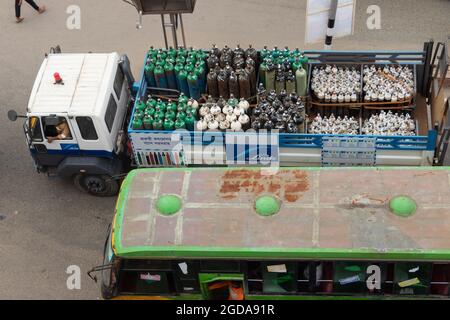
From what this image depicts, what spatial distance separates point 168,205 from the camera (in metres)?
8.82

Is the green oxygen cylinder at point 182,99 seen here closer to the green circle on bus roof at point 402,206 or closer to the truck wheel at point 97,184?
the truck wheel at point 97,184

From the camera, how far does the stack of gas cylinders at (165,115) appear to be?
11016 millimetres

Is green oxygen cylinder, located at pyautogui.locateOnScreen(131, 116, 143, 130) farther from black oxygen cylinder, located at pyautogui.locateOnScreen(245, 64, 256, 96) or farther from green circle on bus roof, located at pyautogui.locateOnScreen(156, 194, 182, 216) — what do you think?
green circle on bus roof, located at pyautogui.locateOnScreen(156, 194, 182, 216)

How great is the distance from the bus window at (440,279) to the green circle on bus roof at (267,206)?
2283 mm

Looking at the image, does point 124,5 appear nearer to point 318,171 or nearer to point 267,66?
point 267,66

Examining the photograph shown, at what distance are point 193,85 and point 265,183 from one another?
343 cm

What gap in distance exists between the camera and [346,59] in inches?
476

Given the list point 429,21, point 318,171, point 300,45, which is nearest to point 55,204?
point 318,171

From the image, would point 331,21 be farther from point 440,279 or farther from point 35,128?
point 35,128

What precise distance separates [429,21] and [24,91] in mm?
10081

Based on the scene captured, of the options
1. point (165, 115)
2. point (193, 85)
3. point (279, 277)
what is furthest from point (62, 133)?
point (279, 277)

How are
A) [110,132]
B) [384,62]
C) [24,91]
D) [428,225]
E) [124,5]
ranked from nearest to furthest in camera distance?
[428,225], [110,132], [384,62], [24,91], [124,5]

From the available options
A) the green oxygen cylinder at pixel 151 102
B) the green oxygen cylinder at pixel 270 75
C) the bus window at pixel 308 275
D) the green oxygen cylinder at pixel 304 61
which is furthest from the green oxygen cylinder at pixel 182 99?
the bus window at pixel 308 275
